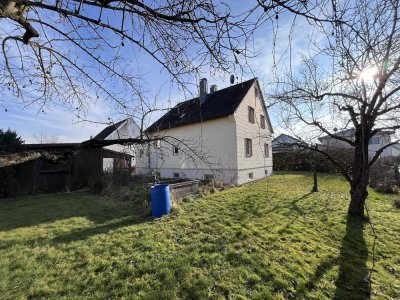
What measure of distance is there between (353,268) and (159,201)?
195 inches

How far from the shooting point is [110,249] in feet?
16.5

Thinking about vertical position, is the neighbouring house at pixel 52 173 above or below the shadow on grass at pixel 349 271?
above

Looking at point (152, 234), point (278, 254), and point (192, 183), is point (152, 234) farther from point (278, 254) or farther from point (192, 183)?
point (192, 183)

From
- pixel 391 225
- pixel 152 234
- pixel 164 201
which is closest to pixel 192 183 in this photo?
pixel 164 201

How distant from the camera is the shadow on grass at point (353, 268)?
3963 mm

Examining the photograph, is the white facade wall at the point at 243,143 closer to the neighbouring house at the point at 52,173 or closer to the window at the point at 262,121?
the window at the point at 262,121

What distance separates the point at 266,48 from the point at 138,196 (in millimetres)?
8893

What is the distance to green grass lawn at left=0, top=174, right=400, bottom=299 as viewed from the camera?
375 centimetres

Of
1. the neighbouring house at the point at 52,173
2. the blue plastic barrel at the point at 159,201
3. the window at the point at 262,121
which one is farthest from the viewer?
the window at the point at 262,121

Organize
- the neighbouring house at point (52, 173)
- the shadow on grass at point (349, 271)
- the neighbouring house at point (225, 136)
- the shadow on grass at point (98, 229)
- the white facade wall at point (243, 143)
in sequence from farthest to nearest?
1. the white facade wall at point (243, 143)
2. the neighbouring house at point (225, 136)
3. the neighbouring house at point (52, 173)
4. the shadow on grass at point (98, 229)
5. the shadow on grass at point (349, 271)

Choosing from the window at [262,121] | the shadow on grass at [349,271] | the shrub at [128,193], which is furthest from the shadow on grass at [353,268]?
the window at [262,121]

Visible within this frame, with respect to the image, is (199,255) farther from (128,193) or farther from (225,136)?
(225,136)

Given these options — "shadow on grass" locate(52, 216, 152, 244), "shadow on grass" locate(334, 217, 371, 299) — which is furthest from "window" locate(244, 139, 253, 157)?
"shadow on grass" locate(52, 216, 152, 244)

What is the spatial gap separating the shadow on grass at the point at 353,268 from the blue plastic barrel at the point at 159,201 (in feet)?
15.1
